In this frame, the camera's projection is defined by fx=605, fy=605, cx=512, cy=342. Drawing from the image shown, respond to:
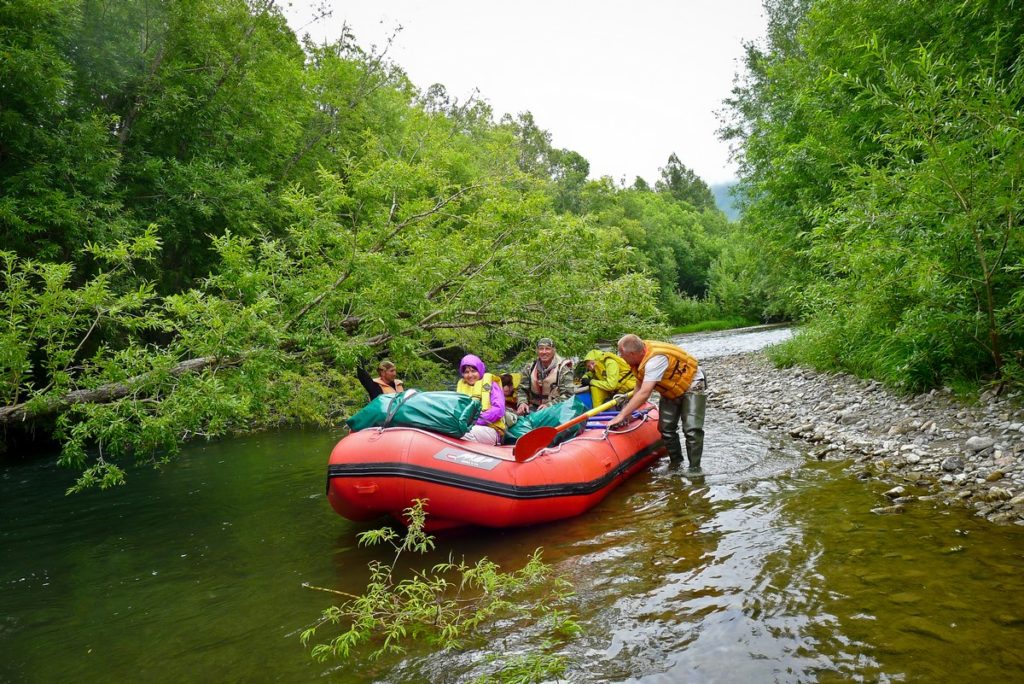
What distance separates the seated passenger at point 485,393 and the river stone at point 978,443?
441 cm

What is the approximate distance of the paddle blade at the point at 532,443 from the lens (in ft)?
17.6

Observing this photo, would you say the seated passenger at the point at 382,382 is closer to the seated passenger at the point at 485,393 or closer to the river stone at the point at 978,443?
the seated passenger at the point at 485,393

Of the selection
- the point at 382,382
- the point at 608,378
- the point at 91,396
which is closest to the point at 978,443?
the point at 608,378

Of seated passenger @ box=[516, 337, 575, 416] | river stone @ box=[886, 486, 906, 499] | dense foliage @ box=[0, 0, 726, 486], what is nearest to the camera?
river stone @ box=[886, 486, 906, 499]

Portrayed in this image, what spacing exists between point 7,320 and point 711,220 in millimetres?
67806

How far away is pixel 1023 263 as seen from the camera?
4.86 meters

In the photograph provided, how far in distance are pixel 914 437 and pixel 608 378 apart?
128 inches

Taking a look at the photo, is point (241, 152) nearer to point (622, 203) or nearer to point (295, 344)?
point (295, 344)

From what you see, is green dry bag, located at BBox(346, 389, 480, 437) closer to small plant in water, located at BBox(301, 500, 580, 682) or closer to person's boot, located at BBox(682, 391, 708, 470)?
small plant in water, located at BBox(301, 500, 580, 682)

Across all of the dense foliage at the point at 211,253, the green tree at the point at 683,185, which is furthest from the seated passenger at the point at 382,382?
the green tree at the point at 683,185

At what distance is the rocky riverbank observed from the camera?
15.9ft

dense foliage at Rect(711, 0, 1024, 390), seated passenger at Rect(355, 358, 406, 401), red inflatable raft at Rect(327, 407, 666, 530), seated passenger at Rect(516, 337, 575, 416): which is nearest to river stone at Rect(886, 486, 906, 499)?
dense foliage at Rect(711, 0, 1024, 390)

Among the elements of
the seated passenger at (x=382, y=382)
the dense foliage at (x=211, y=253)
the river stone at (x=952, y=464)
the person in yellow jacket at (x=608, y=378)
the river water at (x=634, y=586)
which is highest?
the dense foliage at (x=211, y=253)

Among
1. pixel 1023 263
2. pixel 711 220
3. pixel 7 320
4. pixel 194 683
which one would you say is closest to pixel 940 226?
pixel 1023 263
